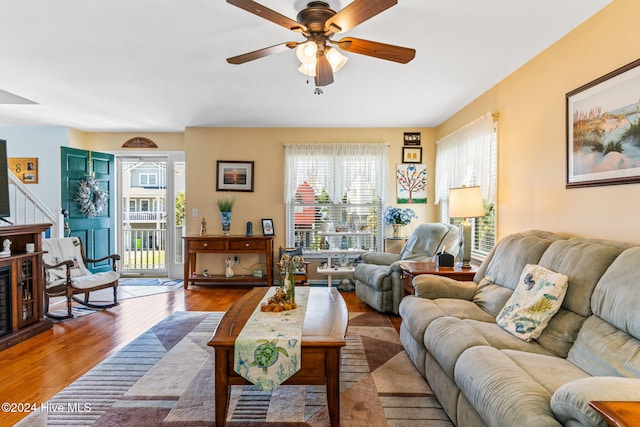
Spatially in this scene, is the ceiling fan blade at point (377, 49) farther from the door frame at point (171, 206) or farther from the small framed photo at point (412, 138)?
the door frame at point (171, 206)

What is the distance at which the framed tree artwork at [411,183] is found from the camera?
5.34m

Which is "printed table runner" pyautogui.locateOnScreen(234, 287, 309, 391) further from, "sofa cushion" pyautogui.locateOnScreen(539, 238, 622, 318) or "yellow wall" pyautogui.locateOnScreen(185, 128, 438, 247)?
"yellow wall" pyautogui.locateOnScreen(185, 128, 438, 247)

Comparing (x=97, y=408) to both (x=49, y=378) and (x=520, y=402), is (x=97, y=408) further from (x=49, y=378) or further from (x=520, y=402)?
(x=520, y=402)

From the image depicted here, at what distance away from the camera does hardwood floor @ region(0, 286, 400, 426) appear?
2.31 meters

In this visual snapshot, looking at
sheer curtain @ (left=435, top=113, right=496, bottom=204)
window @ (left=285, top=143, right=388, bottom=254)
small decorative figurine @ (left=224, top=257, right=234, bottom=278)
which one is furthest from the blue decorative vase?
sheer curtain @ (left=435, top=113, right=496, bottom=204)

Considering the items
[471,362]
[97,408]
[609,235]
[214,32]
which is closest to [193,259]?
[97,408]

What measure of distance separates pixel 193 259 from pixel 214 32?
12.0 feet

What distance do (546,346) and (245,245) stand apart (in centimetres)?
390

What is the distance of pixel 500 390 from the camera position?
141 cm

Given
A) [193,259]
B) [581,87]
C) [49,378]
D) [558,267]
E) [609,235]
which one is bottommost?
[49,378]

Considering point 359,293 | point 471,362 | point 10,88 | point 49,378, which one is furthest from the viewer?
point 359,293

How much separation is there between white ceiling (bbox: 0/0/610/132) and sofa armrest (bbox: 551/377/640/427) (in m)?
2.03

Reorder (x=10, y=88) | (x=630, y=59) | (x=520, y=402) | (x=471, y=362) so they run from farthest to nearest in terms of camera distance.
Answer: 1. (x=10, y=88)
2. (x=630, y=59)
3. (x=471, y=362)
4. (x=520, y=402)

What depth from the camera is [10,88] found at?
3527 millimetres
